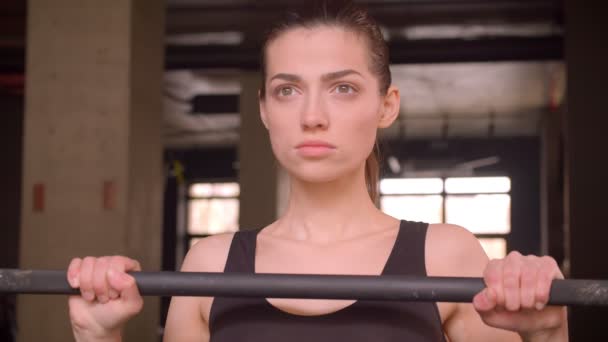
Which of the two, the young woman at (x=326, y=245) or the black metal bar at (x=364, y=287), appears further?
the young woman at (x=326, y=245)

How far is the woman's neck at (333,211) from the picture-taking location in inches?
55.2

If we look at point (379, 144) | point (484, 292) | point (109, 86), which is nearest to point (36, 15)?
point (109, 86)

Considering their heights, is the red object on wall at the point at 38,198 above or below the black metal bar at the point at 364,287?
below

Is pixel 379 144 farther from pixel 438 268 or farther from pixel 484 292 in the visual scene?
pixel 484 292

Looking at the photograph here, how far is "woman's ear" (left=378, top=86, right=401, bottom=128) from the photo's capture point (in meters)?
1.43

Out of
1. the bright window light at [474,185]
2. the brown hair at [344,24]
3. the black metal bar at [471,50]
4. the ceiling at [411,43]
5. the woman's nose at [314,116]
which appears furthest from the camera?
the bright window light at [474,185]

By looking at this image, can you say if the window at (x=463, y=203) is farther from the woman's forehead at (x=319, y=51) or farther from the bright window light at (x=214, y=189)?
the woman's forehead at (x=319, y=51)

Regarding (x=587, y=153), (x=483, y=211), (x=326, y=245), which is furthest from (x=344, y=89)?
(x=483, y=211)

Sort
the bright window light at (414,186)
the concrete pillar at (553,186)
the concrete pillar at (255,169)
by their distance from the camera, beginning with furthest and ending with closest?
1. the bright window light at (414,186)
2. the concrete pillar at (553,186)
3. the concrete pillar at (255,169)

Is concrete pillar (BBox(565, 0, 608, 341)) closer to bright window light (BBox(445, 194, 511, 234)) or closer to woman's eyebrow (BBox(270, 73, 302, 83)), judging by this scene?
woman's eyebrow (BBox(270, 73, 302, 83))

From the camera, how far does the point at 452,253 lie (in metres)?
1.33

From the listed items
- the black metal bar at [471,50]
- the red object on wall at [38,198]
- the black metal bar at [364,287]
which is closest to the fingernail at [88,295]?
the black metal bar at [364,287]

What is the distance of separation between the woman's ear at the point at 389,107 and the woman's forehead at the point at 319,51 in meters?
0.09

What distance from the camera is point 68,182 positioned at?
15.6ft
